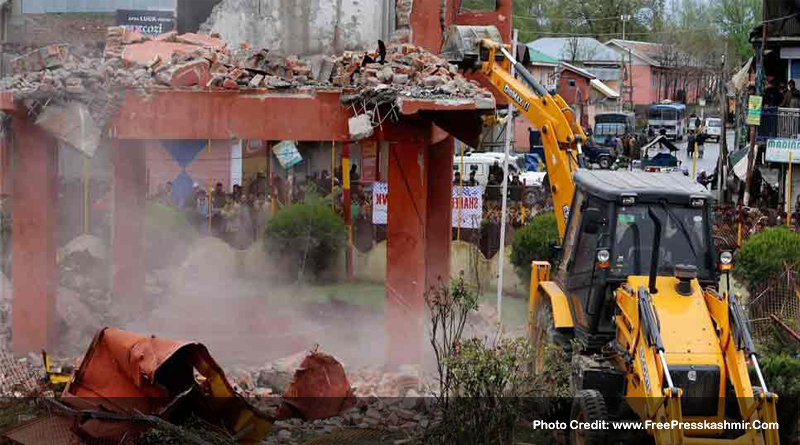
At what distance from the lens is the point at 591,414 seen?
29.5 feet

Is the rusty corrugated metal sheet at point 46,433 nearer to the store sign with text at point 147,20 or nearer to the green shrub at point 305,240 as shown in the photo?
the green shrub at point 305,240

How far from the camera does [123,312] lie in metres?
17.1

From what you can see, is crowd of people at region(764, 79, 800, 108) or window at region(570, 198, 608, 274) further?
crowd of people at region(764, 79, 800, 108)

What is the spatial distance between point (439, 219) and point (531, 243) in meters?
2.56

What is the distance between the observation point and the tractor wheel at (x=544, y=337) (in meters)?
10.3

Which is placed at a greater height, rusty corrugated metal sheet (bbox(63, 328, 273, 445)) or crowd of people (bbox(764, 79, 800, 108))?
crowd of people (bbox(764, 79, 800, 108))

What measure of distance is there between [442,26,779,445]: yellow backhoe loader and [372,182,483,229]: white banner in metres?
11.2

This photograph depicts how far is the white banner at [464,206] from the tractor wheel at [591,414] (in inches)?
521

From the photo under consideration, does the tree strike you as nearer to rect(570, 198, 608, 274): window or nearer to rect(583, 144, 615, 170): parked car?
rect(583, 144, 615, 170): parked car

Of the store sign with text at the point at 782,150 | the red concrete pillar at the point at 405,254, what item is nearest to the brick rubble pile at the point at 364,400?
the red concrete pillar at the point at 405,254

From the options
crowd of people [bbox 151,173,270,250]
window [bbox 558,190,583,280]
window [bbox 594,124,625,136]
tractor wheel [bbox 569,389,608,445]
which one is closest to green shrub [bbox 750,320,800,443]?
tractor wheel [bbox 569,389,608,445]

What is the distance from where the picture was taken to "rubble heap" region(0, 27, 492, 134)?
13258 millimetres

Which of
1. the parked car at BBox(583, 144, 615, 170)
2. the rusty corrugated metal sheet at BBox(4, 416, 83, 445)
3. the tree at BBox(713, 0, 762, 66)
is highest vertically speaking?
the tree at BBox(713, 0, 762, 66)

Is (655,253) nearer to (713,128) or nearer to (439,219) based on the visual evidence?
(439,219)
